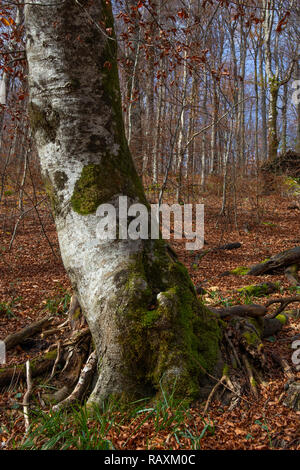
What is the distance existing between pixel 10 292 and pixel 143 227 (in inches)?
130

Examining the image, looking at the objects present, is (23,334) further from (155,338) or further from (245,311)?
(245,311)

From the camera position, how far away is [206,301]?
4.26 meters

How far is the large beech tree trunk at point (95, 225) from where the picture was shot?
232 centimetres

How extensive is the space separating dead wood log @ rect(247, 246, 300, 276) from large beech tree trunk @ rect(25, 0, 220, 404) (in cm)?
314

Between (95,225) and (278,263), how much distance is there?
4.19 metres

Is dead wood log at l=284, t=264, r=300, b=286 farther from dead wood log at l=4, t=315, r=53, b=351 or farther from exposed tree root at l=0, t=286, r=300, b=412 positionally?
dead wood log at l=4, t=315, r=53, b=351

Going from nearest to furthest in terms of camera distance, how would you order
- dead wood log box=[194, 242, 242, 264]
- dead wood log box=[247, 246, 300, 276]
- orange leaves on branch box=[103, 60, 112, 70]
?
orange leaves on branch box=[103, 60, 112, 70] < dead wood log box=[247, 246, 300, 276] < dead wood log box=[194, 242, 242, 264]

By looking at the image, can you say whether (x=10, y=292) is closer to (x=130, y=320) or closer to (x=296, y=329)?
(x=130, y=320)

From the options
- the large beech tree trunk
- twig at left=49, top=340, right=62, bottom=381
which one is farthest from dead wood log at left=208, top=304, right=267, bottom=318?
twig at left=49, top=340, right=62, bottom=381

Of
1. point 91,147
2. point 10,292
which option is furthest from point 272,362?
point 10,292

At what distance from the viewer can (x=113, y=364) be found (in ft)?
7.59

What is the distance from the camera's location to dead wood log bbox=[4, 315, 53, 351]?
3.20 m

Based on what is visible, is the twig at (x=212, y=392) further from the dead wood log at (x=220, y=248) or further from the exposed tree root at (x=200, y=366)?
the dead wood log at (x=220, y=248)
